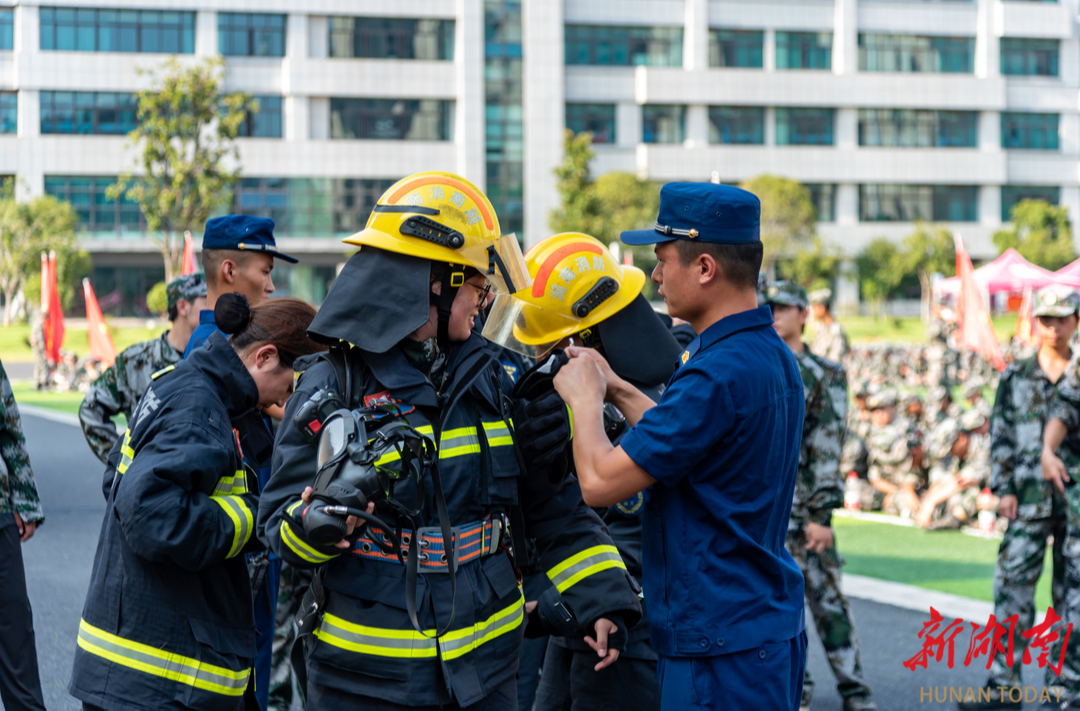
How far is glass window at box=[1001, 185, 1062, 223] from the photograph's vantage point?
Answer: 6538cm

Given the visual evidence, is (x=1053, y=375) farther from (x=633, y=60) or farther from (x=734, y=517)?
(x=633, y=60)

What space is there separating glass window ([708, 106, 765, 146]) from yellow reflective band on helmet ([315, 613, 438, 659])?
2385 inches

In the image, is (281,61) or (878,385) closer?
(878,385)

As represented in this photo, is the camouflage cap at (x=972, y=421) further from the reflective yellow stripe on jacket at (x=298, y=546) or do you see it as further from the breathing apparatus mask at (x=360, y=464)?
the reflective yellow stripe on jacket at (x=298, y=546)

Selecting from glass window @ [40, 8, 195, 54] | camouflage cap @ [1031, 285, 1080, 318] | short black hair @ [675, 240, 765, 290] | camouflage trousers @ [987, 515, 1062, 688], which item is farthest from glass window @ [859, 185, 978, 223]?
short black hair @ [675, 240, 765, 290]

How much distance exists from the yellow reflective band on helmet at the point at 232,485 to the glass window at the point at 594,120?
5688cm

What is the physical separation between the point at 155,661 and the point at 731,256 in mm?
1946

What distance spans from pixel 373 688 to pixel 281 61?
185 feet

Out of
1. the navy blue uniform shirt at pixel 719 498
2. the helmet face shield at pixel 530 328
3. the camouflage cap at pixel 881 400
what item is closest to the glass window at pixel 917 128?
the camouflage cap at pixel 881 400

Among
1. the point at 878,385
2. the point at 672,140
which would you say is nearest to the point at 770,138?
the point at 672,140

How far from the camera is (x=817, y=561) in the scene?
231 inches

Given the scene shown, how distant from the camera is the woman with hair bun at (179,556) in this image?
9.72ft

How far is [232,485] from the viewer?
3.22m

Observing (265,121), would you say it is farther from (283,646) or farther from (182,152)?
(283,646)
